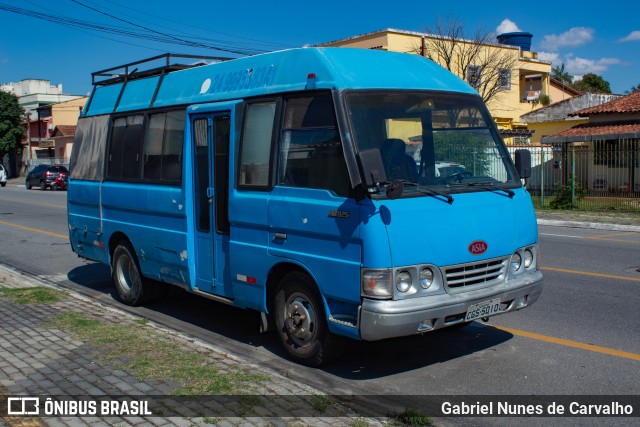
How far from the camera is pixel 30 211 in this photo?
24469 millimetres

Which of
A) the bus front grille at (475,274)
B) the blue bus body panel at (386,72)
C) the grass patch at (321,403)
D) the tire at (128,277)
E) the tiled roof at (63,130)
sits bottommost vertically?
the grass patch at (321,403)

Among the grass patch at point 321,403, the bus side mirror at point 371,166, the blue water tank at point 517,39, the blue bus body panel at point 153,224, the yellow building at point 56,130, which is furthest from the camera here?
the yellow building at point 56,130

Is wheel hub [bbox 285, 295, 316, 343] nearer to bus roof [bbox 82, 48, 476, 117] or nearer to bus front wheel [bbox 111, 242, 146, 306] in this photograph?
bus roof [bbox 82, 48, 476, 117]

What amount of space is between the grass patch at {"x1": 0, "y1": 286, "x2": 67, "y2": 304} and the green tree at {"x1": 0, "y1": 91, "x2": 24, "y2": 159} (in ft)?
194

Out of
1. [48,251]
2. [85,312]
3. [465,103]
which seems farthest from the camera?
[48,251]

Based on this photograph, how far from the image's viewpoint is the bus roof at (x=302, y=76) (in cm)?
591

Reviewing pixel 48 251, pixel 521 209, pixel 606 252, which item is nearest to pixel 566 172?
pixel 606 252

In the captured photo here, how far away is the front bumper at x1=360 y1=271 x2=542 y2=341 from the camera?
17.2 ft

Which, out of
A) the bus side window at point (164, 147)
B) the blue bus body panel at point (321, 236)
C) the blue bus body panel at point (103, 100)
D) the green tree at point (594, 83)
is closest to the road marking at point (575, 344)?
the blue bus body panel at point (321, 236)

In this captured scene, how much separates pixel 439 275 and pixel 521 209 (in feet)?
4.06

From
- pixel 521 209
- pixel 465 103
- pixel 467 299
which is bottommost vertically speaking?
pixel 467 299

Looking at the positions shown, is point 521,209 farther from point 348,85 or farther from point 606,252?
point 606,252

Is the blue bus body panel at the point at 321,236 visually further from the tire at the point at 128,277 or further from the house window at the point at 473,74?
the house window at the point at 473,74

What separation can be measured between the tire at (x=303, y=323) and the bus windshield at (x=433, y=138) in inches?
50.4
